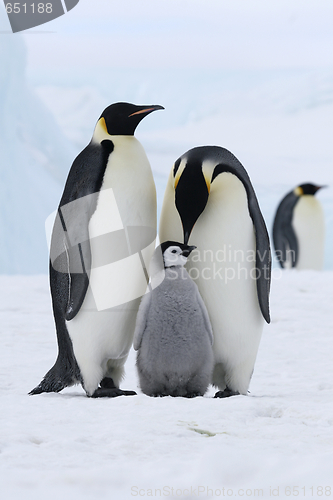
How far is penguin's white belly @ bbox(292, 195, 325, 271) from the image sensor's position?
23.3 feet

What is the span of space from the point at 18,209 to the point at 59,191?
2.05m

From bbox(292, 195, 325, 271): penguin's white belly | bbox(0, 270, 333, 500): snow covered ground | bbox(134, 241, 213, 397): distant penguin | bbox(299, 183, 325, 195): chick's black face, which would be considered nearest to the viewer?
bbox(0, 270, 333, 500): snow covered ground

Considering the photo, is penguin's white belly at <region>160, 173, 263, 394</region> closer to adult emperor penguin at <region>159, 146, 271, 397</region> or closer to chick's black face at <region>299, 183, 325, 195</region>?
adult emperor penguin at <region>159, 146, 271, 397</region>

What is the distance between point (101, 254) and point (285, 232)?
5647mm

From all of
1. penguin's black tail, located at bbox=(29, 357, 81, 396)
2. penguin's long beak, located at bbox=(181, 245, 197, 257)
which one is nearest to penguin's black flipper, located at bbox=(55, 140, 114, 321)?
penguin's black tail, located at bbox=(29, 357, 81, 396)

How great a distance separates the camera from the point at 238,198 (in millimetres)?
1862

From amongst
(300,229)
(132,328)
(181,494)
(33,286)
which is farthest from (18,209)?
(181,494)

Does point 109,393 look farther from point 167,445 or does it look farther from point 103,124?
point 103,124

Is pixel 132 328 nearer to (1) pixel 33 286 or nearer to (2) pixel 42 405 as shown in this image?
(2) pixel 42 405

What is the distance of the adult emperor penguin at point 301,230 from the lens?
712 cm

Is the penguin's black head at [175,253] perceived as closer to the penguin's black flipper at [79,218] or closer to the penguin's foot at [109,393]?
the penguin's black flipper at [79,218]

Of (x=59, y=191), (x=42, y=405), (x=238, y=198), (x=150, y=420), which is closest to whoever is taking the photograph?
(x=150, y=420)

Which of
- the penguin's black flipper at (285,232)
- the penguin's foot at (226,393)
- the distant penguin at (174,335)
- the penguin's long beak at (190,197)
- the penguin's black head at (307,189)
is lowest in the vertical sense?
the penguin's black flipper at (285,232)

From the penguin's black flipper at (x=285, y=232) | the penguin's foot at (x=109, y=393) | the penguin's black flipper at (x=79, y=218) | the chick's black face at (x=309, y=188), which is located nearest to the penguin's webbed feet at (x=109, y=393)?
the penguin's foot at (x=109, y=393)
